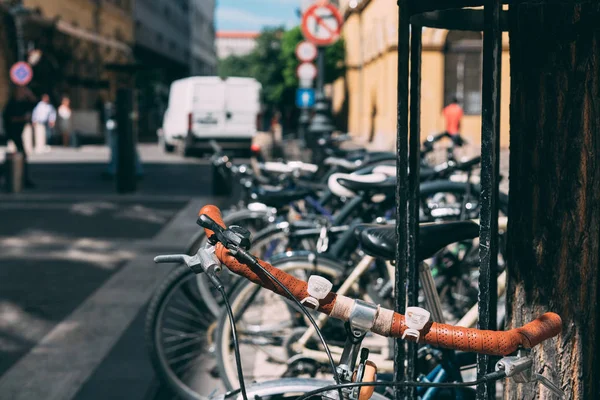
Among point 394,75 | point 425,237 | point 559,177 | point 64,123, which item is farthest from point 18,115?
point 64,123

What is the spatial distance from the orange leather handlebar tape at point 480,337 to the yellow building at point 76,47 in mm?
30924

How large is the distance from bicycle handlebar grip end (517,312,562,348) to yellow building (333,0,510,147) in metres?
14.4

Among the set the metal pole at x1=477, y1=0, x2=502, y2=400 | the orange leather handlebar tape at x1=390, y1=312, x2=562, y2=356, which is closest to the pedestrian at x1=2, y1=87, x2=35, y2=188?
the metal pole at x1=477, y1=0, x2=502, y2=400

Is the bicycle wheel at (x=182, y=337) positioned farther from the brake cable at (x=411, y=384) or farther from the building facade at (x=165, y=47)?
the building facade at (x=165, y=47)

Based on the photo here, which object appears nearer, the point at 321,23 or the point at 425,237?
the point at 425,237

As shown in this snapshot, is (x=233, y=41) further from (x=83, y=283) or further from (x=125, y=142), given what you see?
(x=83, y=283)

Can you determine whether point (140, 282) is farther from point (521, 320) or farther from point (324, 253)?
point (521, 320)

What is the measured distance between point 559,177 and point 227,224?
3520 mm

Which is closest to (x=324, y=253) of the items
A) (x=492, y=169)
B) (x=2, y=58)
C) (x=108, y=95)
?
(x=492, y=169)

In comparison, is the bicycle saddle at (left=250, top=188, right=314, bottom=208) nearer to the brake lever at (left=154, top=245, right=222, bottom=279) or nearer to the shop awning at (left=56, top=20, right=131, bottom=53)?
the brake lever at (left=154, top=245, right=222, bottom=279)

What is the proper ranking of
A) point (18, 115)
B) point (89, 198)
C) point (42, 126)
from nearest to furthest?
point (89, 198) → point (18, 115) → point (42, 126)

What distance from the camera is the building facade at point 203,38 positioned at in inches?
3811

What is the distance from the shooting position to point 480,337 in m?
1.72

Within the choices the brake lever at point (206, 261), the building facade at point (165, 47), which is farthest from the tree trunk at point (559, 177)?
the building facade at point (165, 47)
